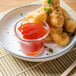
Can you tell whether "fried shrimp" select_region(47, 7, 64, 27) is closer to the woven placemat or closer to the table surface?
the woven placemat

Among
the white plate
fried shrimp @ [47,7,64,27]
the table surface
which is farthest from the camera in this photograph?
the table surface

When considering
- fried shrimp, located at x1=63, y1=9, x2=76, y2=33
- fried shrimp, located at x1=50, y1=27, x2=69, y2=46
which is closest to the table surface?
fried shrimp, located at x1=63, y1=9, x2=76, y2=33

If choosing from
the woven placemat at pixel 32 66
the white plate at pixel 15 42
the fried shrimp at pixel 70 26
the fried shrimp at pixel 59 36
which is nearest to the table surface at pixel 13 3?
the white plate at pixel 15 42

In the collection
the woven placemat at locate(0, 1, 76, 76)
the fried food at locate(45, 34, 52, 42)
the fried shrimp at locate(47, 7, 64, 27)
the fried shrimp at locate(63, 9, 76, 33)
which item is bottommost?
the woven placemat at locate(0, 1, 76, 76)

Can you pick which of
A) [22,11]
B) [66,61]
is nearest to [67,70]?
[66,61]

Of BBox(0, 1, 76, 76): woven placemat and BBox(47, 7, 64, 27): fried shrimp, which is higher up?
BBox(47, 7, 64, 27): fried shrimp

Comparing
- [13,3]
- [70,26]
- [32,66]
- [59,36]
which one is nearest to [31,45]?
[32,66]

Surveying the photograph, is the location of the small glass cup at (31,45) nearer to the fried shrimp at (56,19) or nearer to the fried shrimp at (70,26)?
the fried shrimp at (56,19)

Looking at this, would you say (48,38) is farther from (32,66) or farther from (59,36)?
(32,66)
